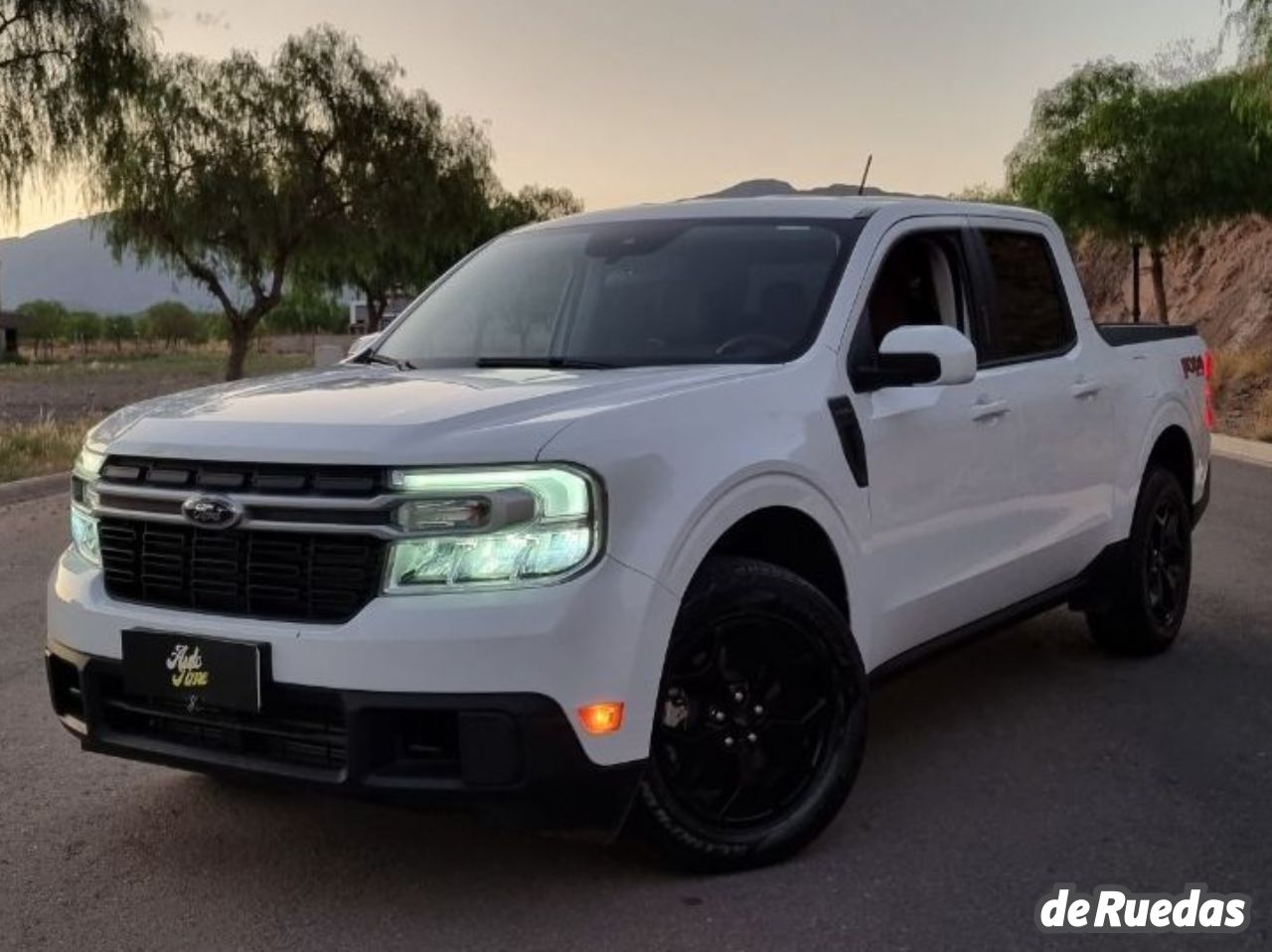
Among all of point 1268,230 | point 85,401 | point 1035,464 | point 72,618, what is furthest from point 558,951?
point 1268,230

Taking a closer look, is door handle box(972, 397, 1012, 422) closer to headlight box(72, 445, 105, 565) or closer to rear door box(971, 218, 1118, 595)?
rear door box(971, 218, 1118, 595)

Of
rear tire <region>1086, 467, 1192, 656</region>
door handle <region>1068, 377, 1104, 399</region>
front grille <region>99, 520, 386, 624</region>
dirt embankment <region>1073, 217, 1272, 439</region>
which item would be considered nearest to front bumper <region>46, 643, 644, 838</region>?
front grille <region>99, 520, 386, 624</region>

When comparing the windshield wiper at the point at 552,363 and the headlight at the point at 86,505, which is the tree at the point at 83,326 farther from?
the headlight at the point at 86,505

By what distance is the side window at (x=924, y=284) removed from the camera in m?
5.12

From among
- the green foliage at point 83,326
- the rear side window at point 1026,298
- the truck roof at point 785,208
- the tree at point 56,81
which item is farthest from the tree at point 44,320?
the rear side window at point 1026,298

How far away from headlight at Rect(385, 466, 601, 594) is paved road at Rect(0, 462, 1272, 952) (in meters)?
0.87

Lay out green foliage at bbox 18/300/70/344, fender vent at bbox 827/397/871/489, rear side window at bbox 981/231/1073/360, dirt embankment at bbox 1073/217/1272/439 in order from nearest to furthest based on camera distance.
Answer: fender vent at bbox 827/397/871/489 < rear side window at bbox 981/231/1073/360 < dirt embankment at bbox 1073/217/1272/439 < green foliage at bbox 18/300/70/344

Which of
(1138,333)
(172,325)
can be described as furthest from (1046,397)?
(172,325)

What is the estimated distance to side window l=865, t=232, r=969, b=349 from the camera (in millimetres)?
5125

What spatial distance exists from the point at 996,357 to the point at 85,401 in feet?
94.0

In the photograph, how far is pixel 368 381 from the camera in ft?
14.7

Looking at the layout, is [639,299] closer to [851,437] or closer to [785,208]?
[785,208]

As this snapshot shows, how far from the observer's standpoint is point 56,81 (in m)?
19.1

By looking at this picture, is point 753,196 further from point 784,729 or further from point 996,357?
point 784,729
